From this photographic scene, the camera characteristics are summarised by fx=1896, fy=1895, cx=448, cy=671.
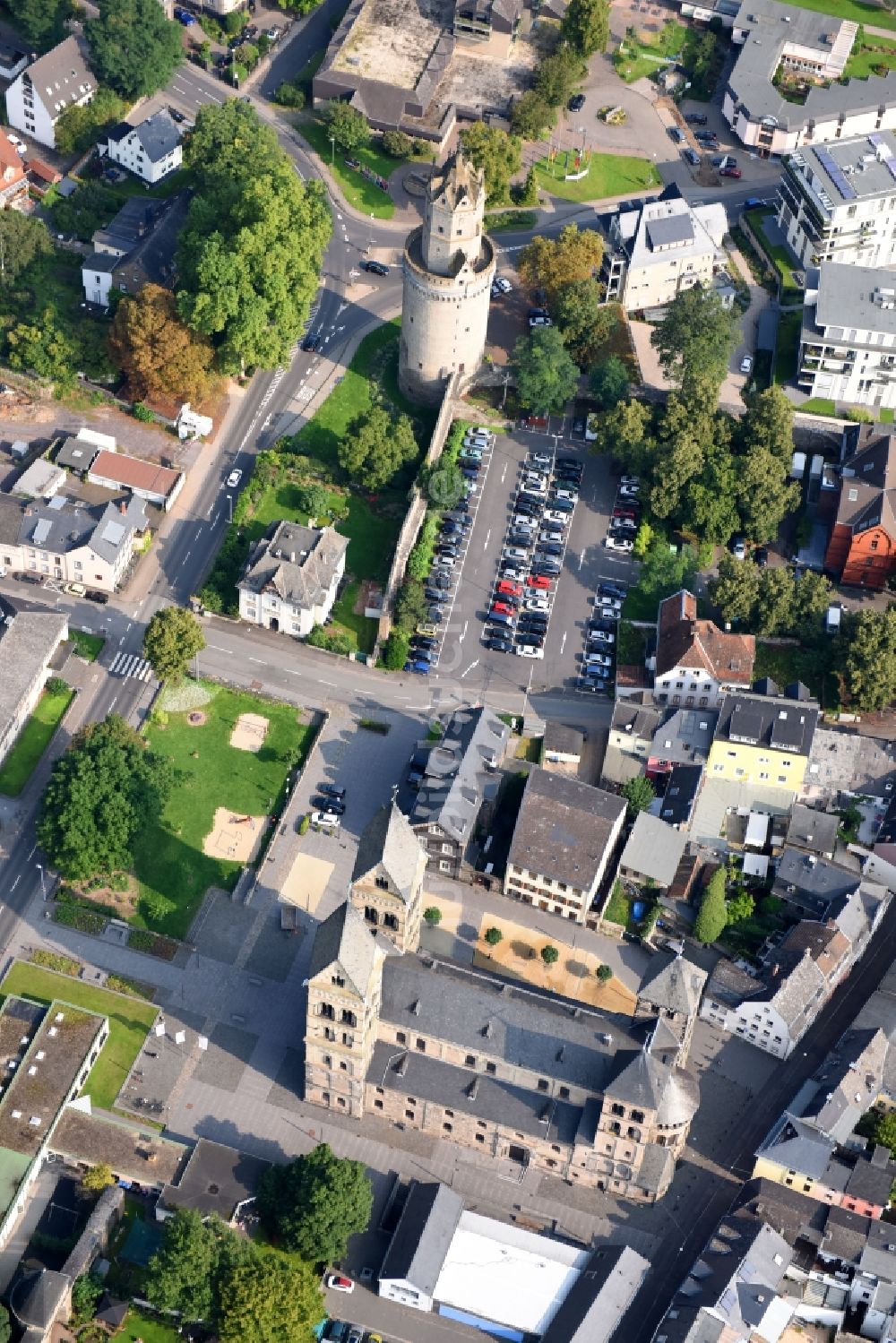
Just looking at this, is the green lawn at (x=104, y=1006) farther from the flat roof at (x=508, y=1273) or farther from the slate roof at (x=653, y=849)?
the slate roof at (x=653, y=849)

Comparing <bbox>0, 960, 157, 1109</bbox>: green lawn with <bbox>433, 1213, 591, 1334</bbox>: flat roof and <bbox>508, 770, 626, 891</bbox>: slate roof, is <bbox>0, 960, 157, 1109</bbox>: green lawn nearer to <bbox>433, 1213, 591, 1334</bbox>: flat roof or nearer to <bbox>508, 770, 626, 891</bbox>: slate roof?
<bbox>433, 1213, 591, 1334</bbox>: flat roof

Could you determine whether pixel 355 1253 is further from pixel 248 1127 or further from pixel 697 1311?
pixel 697 1311

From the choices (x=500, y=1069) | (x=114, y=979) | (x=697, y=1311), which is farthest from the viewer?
(x=114, y=979)

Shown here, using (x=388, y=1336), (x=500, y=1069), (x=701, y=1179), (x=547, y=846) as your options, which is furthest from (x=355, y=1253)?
(x=547, y=846)

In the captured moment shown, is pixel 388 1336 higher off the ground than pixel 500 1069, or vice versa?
pixel 500 1069

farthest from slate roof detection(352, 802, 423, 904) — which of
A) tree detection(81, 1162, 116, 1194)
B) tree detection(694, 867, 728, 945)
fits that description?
tree detection(694, 867, 728, 945)

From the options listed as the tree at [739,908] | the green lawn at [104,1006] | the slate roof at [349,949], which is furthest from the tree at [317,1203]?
the tree at [739,908]

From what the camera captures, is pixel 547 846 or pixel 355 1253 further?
pixel 547 846
